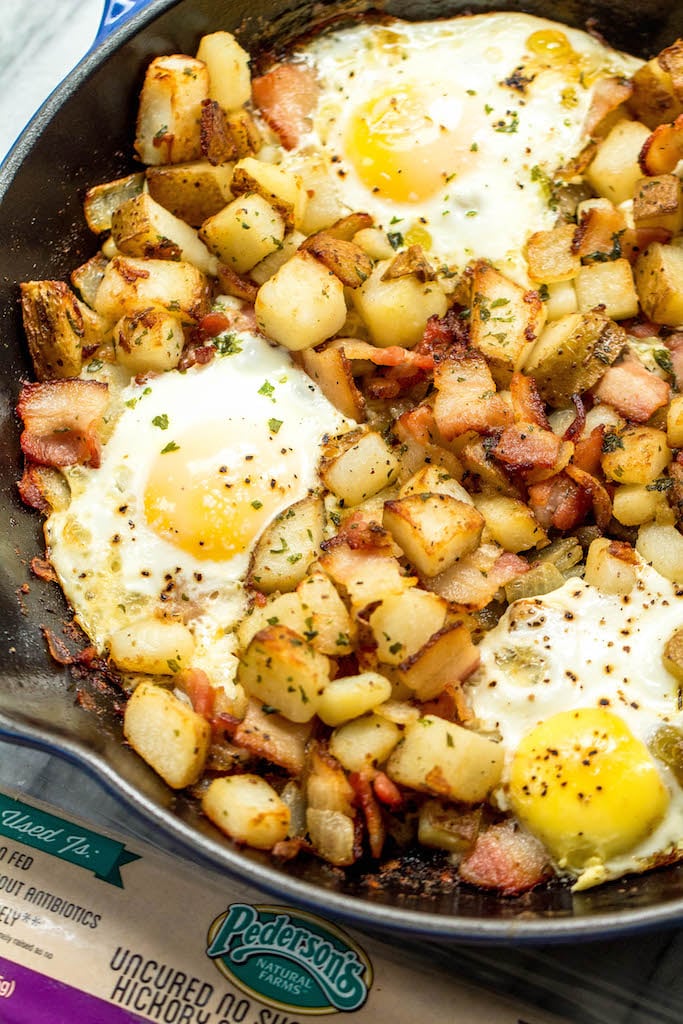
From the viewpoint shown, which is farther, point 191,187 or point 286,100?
point 286,100

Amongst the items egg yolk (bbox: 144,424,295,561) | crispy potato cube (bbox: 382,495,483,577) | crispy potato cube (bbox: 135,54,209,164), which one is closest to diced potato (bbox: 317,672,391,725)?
crispy potato cube (bbox: 382,495,483,577)

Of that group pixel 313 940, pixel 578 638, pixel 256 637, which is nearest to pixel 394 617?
pixel 256 637

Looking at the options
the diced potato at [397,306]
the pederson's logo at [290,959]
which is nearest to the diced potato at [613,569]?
the diced potato at [397,306]

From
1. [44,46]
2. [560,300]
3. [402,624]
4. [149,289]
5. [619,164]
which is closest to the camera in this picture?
[402,624]

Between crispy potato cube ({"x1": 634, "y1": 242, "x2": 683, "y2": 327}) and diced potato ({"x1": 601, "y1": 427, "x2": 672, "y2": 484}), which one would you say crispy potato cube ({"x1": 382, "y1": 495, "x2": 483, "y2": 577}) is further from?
crispy potato cube ({"x1": 634, "y1": 242, "x2": 683, "y2": 327})

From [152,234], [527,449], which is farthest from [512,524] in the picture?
[152,234]

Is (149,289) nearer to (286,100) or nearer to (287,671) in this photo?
(286,100)

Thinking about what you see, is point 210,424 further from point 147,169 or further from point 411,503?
point 147,169

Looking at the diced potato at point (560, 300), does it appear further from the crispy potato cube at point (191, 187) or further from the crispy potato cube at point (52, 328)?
the crispy potato cube at point (52, 328)
